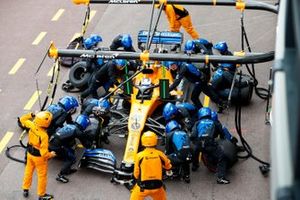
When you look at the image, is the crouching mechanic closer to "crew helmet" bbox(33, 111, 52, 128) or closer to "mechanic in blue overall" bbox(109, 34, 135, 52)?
"crew helmet" bbox(33, 111, 52, 128)

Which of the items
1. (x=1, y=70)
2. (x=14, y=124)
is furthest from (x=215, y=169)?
(x=1, y=70)

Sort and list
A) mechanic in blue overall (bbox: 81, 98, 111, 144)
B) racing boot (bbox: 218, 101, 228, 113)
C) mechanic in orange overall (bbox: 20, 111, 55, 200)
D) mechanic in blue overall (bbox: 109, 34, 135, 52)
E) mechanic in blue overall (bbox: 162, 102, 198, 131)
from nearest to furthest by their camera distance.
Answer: mechanic in orange overall (bbox: 20, 111, 55, 200) < mechanic in blue overall (bbox: 162, 102, 198, 131) < mechanic in blue overall (bbox: 81, 98, 111, 144) < racing boot (bbox: 218, 101, 228, 113) < mechanic in blue overall (bbox: 109, 34, 135, 52)

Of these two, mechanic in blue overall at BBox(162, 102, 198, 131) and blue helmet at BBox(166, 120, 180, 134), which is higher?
mechanic in blue overall at BBox(162, 102, 198, 131)

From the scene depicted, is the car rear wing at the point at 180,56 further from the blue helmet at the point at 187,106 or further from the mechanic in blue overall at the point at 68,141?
the blue helmet at the point at 187,106

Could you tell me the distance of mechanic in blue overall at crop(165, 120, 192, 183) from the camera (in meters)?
10.6

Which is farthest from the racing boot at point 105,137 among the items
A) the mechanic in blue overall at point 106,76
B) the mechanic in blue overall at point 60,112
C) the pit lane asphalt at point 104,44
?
the mechanic in blue overall at point 106,76

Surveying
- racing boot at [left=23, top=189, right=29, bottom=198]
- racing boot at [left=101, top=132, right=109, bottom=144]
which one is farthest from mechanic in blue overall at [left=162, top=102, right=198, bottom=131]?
racing boot at [left=23, top=189, right=29, bottom=198]

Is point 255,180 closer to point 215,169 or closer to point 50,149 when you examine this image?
point 215,169

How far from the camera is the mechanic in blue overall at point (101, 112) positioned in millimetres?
11547

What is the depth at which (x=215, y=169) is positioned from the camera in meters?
11.2

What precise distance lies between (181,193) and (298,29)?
7.15 metres

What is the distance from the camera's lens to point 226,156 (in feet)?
35.7

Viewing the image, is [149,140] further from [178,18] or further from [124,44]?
[178,18]

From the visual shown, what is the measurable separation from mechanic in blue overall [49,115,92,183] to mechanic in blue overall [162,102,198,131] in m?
1.57
